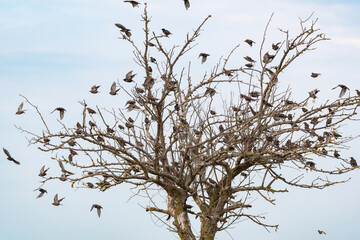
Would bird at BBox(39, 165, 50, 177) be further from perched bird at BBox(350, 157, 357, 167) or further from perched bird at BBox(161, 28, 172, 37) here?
perched bird at BBox(350, 157, 357, 167)

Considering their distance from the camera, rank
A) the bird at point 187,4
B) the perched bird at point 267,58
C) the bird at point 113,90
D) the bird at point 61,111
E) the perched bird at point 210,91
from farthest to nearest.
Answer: the perched bird at point 267,58 < the perched bird at point 210,91 < the bird at point 61,111 < the bird at point 113,90 < the bird at point 187,4

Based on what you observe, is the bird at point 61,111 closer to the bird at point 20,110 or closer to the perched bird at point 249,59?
the bird at point 20,110

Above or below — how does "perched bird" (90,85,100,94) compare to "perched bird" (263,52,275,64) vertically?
below

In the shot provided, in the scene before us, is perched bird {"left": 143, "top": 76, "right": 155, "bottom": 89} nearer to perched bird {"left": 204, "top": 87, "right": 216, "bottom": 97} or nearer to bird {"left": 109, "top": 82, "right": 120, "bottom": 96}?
bird {"left": 109, "top": 82, "right": 120, "bottom": 96}

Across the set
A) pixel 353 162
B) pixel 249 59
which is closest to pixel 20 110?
pixel 249 59

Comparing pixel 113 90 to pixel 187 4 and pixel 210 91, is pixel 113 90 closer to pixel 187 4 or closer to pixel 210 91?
pixel 210 91

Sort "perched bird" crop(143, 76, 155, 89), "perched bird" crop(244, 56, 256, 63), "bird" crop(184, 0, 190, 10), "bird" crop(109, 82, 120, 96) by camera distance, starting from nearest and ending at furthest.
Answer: "bird" crop(184, 0, 190, 10) → "bird" crop(109, 82, 120, 96) → "perched bird" crop(143, 76, 155, 89) → "perched bird" crop(244, 56, 256, 63)

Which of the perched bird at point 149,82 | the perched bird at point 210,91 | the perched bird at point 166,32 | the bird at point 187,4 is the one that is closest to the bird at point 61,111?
the perched bird at point 149,82

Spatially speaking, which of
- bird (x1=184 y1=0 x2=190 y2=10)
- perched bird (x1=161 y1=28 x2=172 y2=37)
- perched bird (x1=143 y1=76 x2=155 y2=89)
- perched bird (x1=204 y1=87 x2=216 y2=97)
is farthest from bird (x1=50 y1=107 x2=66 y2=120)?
bird (x1=184 y1=0 x2=190 y2=10)

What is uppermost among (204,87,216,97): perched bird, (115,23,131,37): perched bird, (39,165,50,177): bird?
(115,23,131,37): perched bird

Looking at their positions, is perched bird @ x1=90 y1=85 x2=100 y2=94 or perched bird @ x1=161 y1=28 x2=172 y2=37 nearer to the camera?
perched bird @ x1=90 y1=85 x2=100 y2=94

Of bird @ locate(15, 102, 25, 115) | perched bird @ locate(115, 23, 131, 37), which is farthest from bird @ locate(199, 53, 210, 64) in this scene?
bird @ locate(15, 102, 25, 115)

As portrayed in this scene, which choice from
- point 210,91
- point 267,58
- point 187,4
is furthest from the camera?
point 267,58

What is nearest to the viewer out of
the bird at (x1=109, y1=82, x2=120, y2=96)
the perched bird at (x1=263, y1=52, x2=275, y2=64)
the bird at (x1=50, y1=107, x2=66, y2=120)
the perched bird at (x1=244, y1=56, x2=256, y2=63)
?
the bird at (x1=109, y1=82, x2=120, y2=96)
